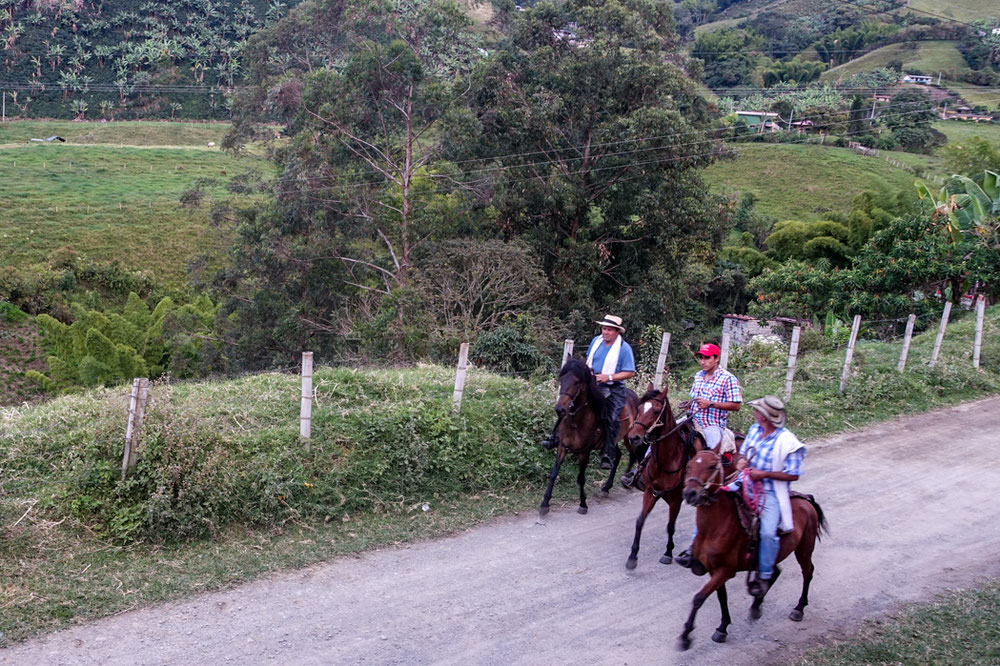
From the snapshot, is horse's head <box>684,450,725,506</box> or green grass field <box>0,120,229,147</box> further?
green grass field <box>0,120,229,147</box>

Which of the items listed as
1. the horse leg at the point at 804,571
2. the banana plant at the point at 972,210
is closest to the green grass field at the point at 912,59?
the banana plant at the point at 972,210

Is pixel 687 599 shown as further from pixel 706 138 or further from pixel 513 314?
pixel 706 138

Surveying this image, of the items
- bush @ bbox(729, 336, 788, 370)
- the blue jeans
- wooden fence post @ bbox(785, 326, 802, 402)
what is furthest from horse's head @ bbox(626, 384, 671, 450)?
bush @ bbox(729, 336, 788, 370)

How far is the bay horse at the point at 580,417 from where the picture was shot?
8.06 meters

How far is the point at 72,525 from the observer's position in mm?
7211

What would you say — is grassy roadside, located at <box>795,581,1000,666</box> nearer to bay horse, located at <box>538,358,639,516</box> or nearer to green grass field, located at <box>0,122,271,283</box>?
bay horse, located at <box>538,358,639,516</box>

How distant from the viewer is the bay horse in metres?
8.06

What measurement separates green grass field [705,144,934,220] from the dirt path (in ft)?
157

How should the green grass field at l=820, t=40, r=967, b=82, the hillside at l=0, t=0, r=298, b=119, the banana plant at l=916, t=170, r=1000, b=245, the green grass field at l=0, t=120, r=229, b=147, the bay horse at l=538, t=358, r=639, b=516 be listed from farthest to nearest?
the green grass field at l=820, t=40, r=967, b=82
the hillside at l=0, t=0, r=298, b=119
the green grass field at l=0, t=120, r=229, b=147
the banana plant at l=916, t=170, r=1000, b=245
the bay horse at l=538, t=358, r=639, b=516

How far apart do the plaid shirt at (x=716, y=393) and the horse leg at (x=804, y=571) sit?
1592 millimetres

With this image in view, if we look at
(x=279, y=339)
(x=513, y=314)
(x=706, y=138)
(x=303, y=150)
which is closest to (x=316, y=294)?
(x=279, y=339)

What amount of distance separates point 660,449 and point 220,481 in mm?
4201

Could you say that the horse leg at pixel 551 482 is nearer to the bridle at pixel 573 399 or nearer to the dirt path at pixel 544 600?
the dirt path at pixel 544 600

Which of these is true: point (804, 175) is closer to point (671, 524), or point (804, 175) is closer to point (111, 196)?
point (111, 196)
